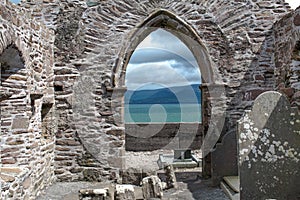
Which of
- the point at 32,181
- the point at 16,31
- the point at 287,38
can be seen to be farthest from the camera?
the point at 287,38

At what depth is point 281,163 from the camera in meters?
3.66

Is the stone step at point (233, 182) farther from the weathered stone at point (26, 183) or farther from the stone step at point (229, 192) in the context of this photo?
the weathered stone at point (26, 183)

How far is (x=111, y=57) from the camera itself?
A: 7082mm

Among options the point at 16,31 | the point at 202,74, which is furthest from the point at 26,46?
the point at 202,74

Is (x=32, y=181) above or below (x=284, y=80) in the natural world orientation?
below

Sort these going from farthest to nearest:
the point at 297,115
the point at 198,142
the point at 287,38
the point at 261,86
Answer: the point at 198,142 → the point at 261,86 → the point at 287,38 → the point at 297,115

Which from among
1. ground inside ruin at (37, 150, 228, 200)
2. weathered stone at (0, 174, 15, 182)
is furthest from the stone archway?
weathered stone at (0, 174, 15, 182)

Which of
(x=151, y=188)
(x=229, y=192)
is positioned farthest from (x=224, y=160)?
(x=151, y=188)

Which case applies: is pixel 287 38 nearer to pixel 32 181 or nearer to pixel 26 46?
pixel 26 46

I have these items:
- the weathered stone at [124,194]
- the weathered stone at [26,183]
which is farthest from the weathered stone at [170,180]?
the weathered stone at [26,183]

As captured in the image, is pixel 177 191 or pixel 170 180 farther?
pixel 170 180

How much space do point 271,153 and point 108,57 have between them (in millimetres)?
4265

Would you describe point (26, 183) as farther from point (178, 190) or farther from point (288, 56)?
point (288, 56)

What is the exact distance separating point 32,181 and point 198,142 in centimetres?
708
